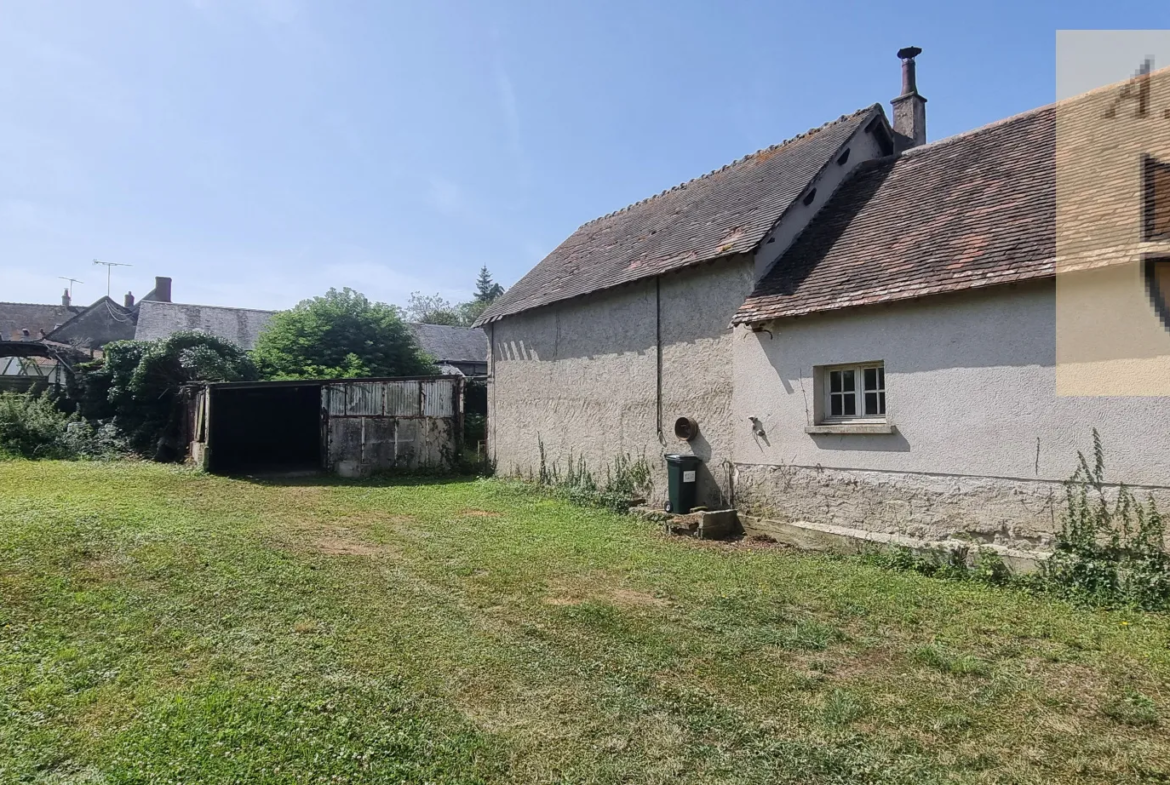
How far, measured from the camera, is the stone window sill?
25.1 feet

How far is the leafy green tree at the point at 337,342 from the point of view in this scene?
2200cm

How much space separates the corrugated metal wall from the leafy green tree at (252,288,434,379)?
6.05 m

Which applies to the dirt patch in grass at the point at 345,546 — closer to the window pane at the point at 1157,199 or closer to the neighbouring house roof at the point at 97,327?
the window pane at the point at 1157,199

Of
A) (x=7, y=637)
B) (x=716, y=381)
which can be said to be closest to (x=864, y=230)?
(x=716, y=381)

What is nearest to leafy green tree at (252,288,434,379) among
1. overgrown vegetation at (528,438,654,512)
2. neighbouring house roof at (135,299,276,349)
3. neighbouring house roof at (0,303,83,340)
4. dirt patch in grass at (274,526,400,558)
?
neighbouring house roof at (135,299,276,349)

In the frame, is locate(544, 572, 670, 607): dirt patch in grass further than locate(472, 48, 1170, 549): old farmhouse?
No

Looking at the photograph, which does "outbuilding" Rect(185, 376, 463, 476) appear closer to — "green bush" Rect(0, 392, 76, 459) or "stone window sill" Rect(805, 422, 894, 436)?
"green bush" Rect(0, 392, 76, 459)

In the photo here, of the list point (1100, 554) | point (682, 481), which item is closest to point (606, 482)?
point (682, 481)

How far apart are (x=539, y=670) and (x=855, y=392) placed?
5779mm

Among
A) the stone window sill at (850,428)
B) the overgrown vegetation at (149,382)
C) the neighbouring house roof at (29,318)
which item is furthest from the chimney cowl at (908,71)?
the neighbouring house roof at (29,318)

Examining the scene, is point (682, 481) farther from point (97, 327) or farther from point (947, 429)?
point (97, 327)

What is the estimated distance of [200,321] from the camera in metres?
30.3

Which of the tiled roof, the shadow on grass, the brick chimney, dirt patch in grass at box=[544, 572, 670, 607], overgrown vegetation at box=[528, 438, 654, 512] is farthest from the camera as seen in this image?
the shadow on grass

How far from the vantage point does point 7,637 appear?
4422 millimetres
